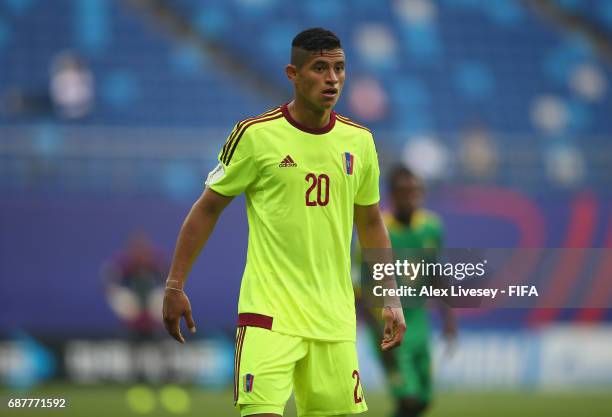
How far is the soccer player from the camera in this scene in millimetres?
5480

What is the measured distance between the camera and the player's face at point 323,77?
5.54m

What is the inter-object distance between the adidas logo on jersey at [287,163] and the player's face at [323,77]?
0.94 feet

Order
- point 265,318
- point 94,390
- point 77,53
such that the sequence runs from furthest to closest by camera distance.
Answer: point 77,53, point 94,390, point 265,318

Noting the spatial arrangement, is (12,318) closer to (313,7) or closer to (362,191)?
(313,7)

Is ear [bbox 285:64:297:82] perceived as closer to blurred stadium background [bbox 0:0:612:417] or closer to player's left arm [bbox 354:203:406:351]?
player's left arm [bbox 354:203:406:351]

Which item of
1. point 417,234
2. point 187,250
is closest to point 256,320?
point 187,250

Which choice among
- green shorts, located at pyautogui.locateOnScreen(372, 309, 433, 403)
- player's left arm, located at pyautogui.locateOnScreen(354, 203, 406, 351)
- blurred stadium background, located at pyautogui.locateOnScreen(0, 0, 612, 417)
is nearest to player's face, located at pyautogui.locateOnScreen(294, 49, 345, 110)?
player's left arm, located at pyautogui.locateOnScreen(354, 203, 406, 351)

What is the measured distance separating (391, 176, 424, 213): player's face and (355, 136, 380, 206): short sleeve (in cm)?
359

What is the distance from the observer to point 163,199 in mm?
15719

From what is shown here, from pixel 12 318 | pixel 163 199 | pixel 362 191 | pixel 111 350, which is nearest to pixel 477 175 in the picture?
pixel 163 199

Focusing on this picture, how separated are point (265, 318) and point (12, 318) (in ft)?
35.2

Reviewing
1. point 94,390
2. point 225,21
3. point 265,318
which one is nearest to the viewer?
point 265,318

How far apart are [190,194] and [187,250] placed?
34.1ft

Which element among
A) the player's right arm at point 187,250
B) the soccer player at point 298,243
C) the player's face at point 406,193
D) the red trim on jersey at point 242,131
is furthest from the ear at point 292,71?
the player's face at point 406,193
